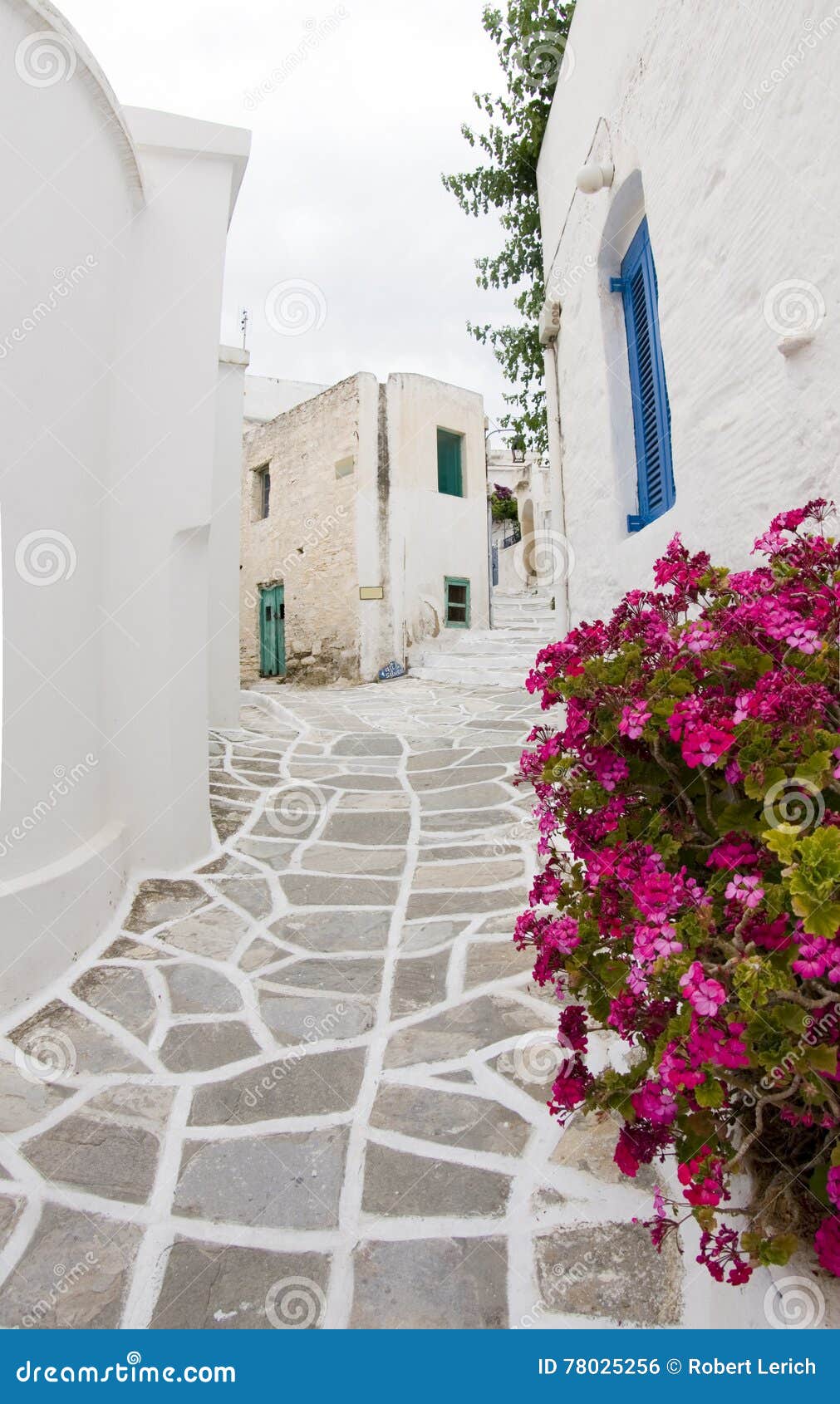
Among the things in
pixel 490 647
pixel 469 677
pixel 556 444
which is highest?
pixel 556 444

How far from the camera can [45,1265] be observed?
6.59ft

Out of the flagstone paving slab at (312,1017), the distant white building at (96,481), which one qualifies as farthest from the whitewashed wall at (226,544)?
the flagstone paving slab at (312,1017)

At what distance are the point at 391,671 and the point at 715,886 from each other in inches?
508

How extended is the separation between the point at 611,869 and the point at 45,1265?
1.87 meters

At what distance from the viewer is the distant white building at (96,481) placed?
3354 millimetres

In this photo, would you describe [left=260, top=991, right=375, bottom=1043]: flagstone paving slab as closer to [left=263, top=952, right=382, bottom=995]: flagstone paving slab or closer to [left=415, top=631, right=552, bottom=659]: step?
[left=263, top=952, right=382, bottom=995]: flagstone paving slab

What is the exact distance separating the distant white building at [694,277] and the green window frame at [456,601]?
9.72m

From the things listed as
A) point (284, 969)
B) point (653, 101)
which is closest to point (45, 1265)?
point (284, 969)

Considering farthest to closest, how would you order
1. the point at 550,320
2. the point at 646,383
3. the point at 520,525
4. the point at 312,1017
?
the point at 520,525 → the point at 550,320 → the point at 646,383 → the point at 312,1017

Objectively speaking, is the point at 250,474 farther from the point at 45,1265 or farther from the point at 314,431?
the point at 45,1265

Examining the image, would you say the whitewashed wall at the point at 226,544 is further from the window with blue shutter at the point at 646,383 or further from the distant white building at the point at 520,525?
the distant white building at the point at 520,525

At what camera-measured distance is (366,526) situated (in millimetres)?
14430

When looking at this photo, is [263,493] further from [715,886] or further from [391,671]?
[715,886]

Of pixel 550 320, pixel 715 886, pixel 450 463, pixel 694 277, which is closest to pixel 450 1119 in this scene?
pixel 715 886
